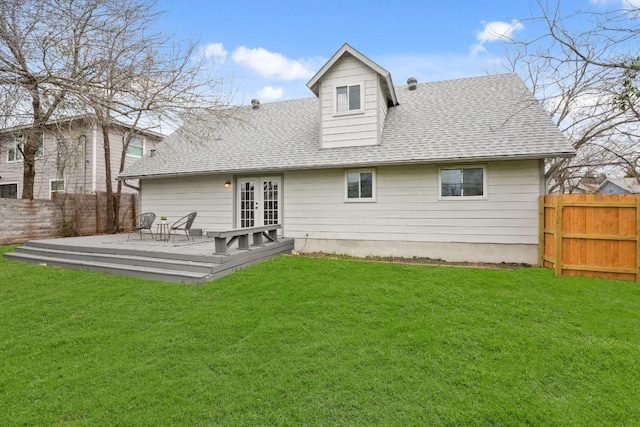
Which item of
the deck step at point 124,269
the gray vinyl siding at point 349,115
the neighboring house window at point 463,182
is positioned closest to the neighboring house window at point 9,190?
the deck step at point 124,269

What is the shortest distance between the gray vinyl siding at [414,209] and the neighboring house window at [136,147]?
1085 cm

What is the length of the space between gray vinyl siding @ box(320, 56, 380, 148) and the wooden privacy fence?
15.3 feet

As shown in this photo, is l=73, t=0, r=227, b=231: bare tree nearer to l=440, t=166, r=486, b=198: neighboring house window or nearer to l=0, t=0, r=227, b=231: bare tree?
l=0, t=0, r=227, b=231: bare tree

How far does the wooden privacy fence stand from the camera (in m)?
6.01

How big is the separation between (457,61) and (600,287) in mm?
9579

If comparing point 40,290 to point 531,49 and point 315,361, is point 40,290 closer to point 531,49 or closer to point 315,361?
point 315,361

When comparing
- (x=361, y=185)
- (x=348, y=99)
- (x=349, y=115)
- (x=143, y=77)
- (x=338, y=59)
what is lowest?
(x=361, y=185)

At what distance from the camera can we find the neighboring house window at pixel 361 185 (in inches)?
336

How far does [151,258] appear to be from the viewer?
6.70m

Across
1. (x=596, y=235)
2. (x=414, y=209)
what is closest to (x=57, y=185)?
(x=414, y=209)

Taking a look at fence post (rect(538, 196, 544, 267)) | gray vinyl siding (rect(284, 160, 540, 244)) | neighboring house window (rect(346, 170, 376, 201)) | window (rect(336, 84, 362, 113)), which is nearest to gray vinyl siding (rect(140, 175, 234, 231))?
gray vinyl siding (rect(284, 160, 540, 244))

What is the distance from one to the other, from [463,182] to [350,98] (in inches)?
153

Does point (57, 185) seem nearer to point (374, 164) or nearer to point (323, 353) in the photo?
point (374, 164)

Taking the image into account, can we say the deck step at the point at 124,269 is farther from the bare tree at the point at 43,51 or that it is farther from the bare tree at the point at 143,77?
the bare tree at the point at 43,51
